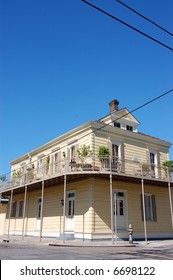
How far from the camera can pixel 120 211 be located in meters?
17.5

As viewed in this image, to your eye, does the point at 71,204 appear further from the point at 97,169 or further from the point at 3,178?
the point at 3,178

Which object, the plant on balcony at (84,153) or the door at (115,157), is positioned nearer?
the plant on balcony at (84,153)

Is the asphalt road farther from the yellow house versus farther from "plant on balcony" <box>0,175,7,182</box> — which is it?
"plant on balcony" <box>0,175,7,182</box>

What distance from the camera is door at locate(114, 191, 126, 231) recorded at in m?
17.1

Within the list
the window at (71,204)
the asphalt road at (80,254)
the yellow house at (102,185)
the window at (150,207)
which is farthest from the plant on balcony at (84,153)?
the asphalt road at (80,254)

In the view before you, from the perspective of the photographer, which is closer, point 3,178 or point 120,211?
point 120,211

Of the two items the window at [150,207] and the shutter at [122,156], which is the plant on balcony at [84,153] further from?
the window at [150,207]

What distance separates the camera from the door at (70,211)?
17438 millimetres

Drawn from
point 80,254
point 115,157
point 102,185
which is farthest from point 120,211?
point 80,254

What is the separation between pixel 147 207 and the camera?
19.0m

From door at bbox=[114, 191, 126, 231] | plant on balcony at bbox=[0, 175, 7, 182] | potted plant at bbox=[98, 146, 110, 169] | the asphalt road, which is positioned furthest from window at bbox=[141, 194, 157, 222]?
plant on balcony at bbox=[0, 175, 7, 182]

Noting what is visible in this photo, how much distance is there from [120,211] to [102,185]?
A: 2.22m
